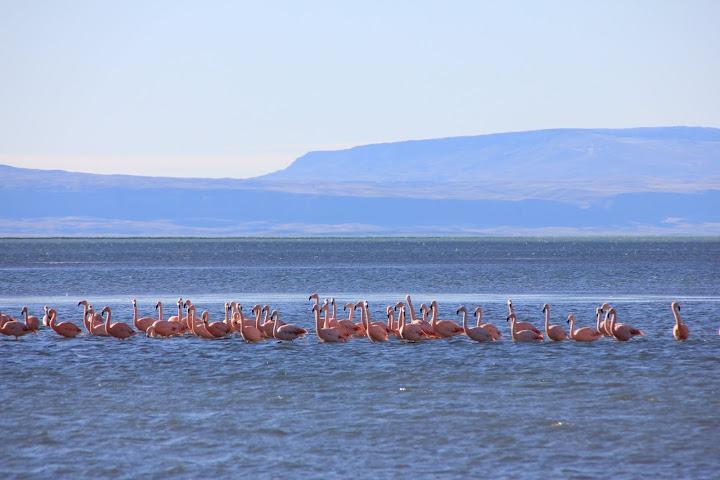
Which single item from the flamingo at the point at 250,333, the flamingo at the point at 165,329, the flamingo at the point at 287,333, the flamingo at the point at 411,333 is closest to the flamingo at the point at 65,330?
the flamingo at the point at 165,329

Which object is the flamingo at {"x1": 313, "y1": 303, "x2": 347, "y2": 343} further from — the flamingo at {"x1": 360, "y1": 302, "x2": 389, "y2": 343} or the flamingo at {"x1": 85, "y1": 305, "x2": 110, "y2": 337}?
the flamingo at {"x1": 85, "y1": 305, "x2": 110, "y2": 337}

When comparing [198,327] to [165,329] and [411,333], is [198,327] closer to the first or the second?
[165,329]

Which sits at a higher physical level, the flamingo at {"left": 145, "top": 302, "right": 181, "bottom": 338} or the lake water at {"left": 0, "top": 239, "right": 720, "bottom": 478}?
the flamingo at {"left": 145, "top": 302, "right": 181, "bottom": 338}

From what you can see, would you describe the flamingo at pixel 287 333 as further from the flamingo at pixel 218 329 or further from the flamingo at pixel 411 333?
the flamingo at pixel 411 333

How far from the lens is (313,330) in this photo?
3716cm

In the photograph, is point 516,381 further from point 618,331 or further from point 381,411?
point 618,331

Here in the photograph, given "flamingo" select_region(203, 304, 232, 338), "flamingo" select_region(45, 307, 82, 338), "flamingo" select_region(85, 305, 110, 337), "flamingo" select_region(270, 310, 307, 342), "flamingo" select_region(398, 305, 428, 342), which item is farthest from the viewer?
"flamingo" select_region(85, 305, 110, 337)

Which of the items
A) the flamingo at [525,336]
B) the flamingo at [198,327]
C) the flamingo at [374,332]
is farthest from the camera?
the flamingo at [198,327]

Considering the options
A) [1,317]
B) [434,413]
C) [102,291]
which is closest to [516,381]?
[434,413]

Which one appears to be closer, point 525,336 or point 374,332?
point 525,336

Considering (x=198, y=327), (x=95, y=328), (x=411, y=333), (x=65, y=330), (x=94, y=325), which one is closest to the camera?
(x=411, y=333)

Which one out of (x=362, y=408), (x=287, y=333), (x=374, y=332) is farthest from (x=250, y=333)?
(x=362, y=408)

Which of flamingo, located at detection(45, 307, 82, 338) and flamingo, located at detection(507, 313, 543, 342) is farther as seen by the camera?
flamingo, located at detection(45, 307, 82, 338)

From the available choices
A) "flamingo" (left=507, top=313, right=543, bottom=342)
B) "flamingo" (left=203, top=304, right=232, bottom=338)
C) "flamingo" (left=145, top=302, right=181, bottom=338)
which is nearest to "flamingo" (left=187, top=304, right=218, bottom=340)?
"flamingo" (left=203, top=304, right=232, bottom=338)
